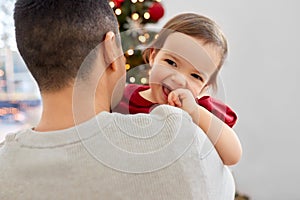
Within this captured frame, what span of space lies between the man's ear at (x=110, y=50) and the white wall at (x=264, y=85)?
239cm

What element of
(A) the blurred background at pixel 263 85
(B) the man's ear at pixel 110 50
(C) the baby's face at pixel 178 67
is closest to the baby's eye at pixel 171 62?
(C) the baby's face at pixel 178 67

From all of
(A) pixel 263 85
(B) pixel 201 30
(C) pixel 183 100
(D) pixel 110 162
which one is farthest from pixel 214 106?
(A) pixel 263 85

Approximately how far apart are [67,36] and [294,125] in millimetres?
2655

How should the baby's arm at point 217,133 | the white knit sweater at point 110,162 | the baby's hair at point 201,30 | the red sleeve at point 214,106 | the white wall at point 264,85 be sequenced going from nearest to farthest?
the white knit sweater at point 110,162, the baby's arm at point 217,133, the red sleeve at point 214,106, the baby's hair at point 201,30, the white wall at point 264,85

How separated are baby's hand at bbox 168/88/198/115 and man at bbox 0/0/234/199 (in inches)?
7.0

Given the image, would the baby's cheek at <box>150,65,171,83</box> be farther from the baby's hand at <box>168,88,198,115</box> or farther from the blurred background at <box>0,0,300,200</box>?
the blurred background at <box>0,0,300,200</box>

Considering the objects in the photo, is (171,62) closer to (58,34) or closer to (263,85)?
(58,34)

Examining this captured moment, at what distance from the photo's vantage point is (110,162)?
667 millimetres

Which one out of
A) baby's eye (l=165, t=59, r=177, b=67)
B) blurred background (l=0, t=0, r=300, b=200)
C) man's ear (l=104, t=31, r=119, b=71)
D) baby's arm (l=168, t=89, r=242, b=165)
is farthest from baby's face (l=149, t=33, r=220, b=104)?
blurred background (l=0, t=0, r=300, b=200)

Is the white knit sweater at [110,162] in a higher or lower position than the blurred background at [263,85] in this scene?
higher

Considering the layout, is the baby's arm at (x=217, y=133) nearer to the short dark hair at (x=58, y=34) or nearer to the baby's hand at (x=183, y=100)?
the baby's hand at (x=183, y=100)

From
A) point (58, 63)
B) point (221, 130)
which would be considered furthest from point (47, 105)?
point (221, 130)

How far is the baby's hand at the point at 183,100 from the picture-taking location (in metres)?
0.89

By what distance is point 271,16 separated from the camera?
3.10 meters
